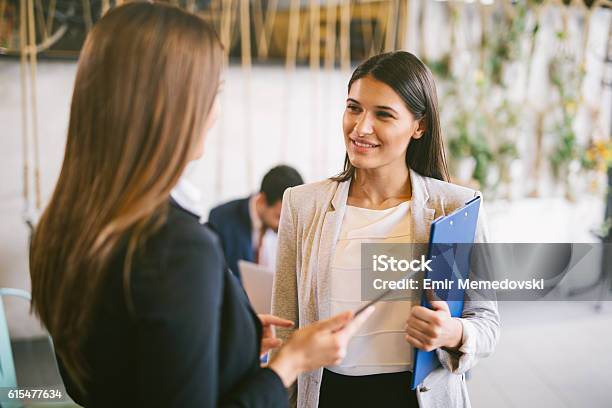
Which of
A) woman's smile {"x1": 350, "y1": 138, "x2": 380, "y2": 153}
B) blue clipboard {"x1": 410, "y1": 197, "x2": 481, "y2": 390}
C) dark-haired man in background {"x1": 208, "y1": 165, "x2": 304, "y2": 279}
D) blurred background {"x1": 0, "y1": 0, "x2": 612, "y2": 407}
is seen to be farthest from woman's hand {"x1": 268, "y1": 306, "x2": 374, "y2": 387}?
dark-haired man in background {"x1": 208, "y1": 165, "x2": 304, "y2": 279}

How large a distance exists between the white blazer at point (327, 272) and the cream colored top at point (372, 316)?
27mm

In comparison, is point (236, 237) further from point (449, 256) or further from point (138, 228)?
point (138, 228)

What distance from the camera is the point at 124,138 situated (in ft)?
2.52

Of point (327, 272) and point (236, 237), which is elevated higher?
point (327, 272)

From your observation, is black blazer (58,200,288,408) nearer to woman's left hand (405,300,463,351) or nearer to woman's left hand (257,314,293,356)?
woman's left hand (257,314,293,356)

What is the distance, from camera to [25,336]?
11.1 ft

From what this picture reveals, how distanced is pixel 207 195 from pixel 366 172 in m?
2.48

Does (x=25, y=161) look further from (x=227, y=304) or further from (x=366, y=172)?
(x=227, y=304)

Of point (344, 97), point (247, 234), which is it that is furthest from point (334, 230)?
point (344, 97)

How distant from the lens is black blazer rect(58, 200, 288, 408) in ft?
2.40

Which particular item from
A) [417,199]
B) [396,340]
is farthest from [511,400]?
[417,199]

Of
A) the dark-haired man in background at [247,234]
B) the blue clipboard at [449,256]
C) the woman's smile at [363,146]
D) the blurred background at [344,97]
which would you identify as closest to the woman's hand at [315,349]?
the blue clipboard at [449,256]

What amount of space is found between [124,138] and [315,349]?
1.46 ft

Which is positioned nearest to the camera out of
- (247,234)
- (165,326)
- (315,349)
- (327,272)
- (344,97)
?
(165,326)
